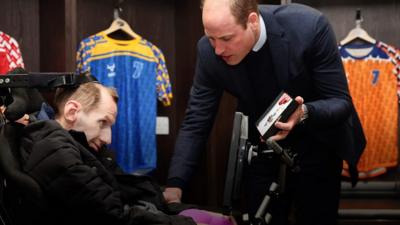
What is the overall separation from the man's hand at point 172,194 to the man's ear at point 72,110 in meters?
0.40

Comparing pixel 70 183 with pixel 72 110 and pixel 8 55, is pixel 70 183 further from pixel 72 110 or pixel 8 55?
pixel 8 55

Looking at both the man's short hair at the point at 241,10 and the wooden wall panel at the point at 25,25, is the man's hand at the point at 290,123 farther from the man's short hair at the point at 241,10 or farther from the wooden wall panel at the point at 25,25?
the wooden wall panel at the point at 25,25

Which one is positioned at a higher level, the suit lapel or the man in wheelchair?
the suit lapel

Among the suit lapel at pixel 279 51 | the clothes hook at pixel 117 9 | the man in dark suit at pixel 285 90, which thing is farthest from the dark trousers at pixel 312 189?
the clothes hook at pixel 117 9

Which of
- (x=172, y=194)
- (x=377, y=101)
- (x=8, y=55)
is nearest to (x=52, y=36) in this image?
(x=8, y=55)

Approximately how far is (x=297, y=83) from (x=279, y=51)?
143 millimetres

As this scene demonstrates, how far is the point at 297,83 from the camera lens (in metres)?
1.93

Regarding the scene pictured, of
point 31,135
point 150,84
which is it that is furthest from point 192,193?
point 31,135

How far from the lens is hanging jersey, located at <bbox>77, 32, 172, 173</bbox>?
2.97 m

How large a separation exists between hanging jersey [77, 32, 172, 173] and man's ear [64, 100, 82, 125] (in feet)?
4.43

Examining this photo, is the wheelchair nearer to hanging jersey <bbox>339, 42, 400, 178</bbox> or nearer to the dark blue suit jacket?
the dark blue suit jacket

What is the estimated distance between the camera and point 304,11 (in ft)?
6.38

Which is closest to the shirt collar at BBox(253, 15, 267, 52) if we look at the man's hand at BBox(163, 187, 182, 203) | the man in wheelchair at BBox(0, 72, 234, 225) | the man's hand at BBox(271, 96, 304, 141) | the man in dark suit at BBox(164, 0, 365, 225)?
the man in dark suit at BBox(164, 0, 365, 225)

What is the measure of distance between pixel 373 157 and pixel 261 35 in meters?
1.64
